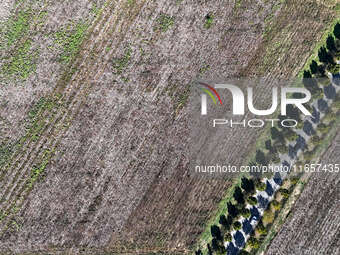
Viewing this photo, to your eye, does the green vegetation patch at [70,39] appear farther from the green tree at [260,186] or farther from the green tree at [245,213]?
the green tree at [245,213]

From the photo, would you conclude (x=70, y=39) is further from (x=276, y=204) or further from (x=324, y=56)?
(x=276, y=204)

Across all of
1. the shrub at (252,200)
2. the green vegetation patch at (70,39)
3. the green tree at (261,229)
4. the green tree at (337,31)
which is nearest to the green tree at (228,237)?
the green tree at (261,229)

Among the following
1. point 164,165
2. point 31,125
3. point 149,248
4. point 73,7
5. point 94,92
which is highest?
point 73,7

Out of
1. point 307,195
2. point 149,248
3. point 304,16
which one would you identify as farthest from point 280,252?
point 304,16

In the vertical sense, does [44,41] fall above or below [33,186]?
above


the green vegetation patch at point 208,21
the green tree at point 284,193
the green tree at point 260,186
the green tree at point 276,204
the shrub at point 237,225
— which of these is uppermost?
the green vegetation patch at point 208,21

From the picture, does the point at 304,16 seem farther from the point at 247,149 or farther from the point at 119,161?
the point at 119,161

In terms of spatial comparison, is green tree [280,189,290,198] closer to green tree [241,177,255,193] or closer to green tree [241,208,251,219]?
green tree [241,177,255,193]

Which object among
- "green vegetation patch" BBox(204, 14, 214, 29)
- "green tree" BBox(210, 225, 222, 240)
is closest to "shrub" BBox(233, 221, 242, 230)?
"green tree" BBox(210, 225, 222, 240)

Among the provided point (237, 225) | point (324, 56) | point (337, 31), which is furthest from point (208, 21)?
point (237, 225)
